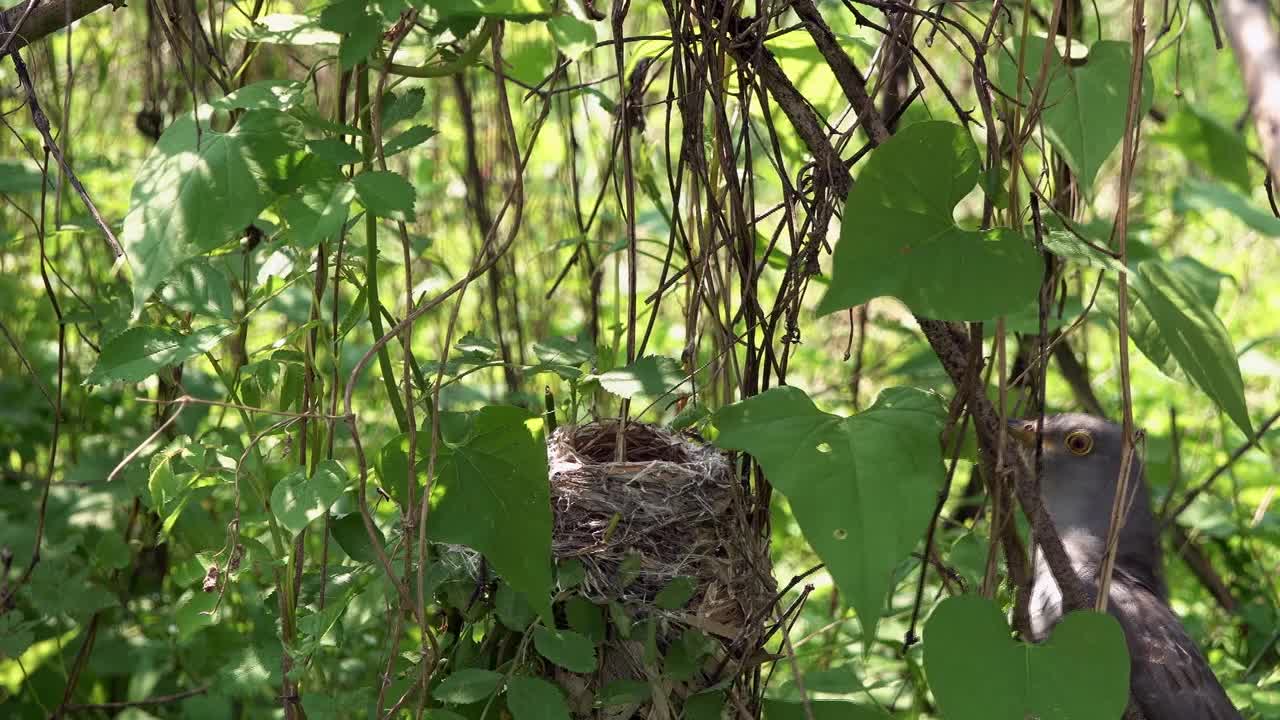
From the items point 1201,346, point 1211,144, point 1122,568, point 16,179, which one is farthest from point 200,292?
point 1211,144

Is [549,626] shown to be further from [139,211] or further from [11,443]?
[11,443]

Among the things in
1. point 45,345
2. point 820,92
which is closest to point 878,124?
point 820,92

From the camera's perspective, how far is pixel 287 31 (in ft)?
4.56

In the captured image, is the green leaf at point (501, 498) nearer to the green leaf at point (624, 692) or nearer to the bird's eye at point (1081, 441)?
the green leaf at point (624, 692)

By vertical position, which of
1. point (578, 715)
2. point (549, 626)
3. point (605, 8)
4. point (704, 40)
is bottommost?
point (578, 715)

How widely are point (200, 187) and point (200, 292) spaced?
0.36 metres

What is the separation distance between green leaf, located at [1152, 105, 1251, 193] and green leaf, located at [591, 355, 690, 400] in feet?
4.49

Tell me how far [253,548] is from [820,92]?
3.72 feet

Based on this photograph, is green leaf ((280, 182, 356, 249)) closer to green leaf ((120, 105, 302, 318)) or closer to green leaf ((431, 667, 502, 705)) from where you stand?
green leaf ((120, 105, 302, 318))

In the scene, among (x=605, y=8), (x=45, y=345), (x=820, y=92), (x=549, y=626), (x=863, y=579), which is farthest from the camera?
(x=605, y=8)

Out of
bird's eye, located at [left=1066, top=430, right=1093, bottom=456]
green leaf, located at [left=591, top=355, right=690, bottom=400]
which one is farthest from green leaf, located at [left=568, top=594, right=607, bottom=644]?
bird's eye, located at [left=1066, top=430, right=1093, bottom=456]

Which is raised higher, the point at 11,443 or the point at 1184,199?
the point at 1184,199

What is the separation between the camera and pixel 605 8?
3.17 m

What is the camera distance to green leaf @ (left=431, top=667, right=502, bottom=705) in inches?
54.4
